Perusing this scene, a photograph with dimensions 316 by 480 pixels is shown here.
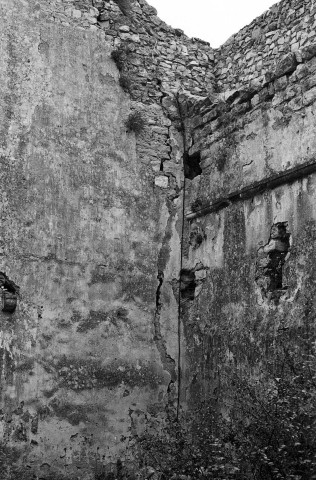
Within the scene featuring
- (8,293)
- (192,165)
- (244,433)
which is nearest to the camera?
(244,433)

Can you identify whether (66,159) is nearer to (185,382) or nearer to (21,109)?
(21,109)

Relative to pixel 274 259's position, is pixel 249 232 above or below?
above

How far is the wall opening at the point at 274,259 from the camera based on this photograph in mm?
6719

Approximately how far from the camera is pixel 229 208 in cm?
754

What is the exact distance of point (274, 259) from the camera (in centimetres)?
680

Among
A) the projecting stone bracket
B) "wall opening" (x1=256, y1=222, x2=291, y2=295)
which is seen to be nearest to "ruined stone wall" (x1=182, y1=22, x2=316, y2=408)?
"wall opening" (x1=256, y1=222, x2=291, y2=295)

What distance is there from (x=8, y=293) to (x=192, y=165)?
2.60 metres

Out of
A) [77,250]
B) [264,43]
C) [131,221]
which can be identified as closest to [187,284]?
[131,221]

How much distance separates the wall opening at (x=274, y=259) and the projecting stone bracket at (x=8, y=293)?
2.27 metres

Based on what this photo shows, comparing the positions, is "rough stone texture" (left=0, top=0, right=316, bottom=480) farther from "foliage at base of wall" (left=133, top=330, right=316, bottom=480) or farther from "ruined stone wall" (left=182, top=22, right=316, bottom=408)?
"foliage at base of wall" (left=133, top=330, right=316, bottom=480)

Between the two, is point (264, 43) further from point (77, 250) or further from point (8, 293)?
point (8, 293)

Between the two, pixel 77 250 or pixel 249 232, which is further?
pixel 77 250

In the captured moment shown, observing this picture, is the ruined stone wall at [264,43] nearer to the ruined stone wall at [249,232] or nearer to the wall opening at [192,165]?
the ruined stone wall at [249,232]

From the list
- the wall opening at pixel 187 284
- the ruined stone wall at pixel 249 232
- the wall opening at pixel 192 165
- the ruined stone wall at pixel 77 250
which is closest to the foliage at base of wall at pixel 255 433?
the ruined stone wall at pixel 249 232
